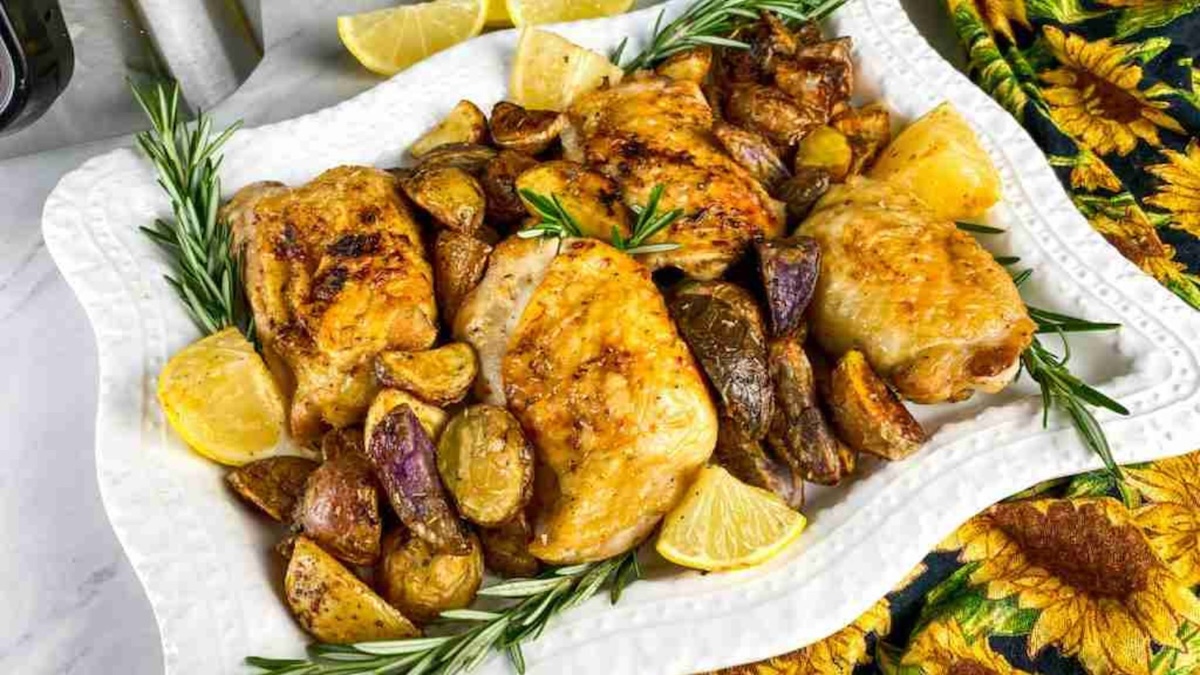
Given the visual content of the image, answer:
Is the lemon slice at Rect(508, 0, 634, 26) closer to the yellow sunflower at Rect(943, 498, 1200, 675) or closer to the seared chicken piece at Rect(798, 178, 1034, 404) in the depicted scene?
the seared chicken piece at Rect(798, 178, 1034, 404)

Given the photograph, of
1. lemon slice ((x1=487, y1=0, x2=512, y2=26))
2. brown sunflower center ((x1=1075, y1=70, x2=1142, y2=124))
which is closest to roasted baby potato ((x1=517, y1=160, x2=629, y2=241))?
lemon slice ((x1=487, y1=0, x2=512, y2=26))

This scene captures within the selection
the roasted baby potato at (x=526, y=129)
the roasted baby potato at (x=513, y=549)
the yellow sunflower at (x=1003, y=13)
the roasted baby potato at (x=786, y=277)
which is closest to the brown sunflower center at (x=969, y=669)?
the roasted baby potato at (x=786, y=277)

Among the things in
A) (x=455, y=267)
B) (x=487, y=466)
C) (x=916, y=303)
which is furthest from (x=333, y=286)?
(x=916, y=303)

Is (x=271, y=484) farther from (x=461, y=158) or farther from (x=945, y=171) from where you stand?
(x=945, y=171)

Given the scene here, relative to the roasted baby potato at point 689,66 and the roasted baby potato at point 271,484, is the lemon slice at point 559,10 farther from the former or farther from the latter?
the roasted baby potato at point 271,484

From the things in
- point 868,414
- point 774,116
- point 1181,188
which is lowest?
point 1181,188

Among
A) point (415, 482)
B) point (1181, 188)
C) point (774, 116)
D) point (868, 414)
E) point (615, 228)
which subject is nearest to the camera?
point (415, 482)

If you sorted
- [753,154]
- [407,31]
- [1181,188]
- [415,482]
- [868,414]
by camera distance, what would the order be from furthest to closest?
[407,31] < [1181,188] < [753,154] < [868,414] < [415,482]
